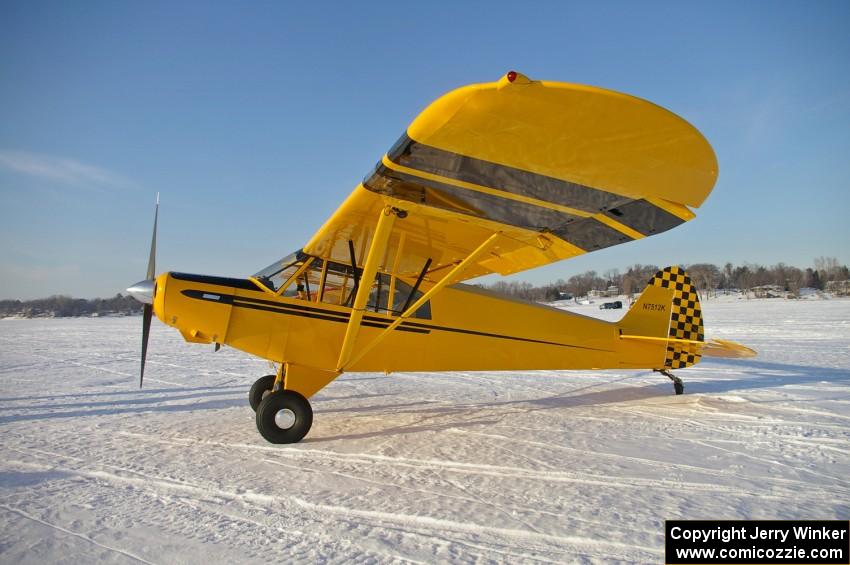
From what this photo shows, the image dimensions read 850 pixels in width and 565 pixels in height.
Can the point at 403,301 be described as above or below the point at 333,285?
below

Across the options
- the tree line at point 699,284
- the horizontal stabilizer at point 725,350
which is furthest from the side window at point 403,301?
the tree line at point 699,284

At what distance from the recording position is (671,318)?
714cm

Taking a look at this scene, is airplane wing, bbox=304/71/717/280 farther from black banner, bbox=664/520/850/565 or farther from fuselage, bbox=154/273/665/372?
black banner, bbox=664/520/850/565

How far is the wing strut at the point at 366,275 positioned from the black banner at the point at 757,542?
9.69 ft

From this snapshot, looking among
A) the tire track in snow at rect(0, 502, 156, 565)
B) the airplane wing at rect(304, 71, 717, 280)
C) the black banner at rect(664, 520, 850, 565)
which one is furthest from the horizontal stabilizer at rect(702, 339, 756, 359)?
the tire track in snow at rect(0, 502, 156, 565)

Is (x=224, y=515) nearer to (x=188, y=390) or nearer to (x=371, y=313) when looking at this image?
(x=371, y=313)

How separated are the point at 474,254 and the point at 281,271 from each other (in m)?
2.38

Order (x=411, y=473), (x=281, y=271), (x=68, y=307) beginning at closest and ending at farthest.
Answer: (x=411, y=473)
(x=281, y=271)
(x=68, y=307)

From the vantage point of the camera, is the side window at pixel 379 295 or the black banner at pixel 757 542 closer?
the black banner at pixel 757 542

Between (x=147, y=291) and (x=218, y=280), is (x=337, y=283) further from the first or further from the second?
(x=147, y=291)

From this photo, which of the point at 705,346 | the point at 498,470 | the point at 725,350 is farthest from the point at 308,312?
the point at 725,350

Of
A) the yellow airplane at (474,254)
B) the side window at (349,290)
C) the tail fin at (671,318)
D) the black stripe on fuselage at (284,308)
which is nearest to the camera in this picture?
the yellow airplane at (474,254)

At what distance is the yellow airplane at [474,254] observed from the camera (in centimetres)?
279

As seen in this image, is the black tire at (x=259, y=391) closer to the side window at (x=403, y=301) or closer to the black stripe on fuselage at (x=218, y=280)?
the black stripe on fuselage at (x=218, y=280)
